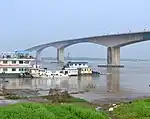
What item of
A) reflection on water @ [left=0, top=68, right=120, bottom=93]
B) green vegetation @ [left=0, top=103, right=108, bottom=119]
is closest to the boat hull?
reflection on water @ [left=0, top=68, right=120, bottom=93]

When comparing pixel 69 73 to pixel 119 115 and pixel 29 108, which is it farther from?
pixel 29 108

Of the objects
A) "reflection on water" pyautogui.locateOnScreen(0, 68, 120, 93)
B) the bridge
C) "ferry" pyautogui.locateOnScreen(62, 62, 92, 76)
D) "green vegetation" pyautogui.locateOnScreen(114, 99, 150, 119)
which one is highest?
the bridge

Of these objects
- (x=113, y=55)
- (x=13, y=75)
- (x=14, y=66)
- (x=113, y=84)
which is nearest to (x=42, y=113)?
(x=113, y=84)

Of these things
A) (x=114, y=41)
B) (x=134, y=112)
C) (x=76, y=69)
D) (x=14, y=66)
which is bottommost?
(x=134, y=112)

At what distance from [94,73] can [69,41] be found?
157 feet

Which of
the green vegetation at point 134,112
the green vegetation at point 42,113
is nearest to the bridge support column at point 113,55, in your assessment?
the green vegetation at point 134,112

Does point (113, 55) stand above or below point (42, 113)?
above

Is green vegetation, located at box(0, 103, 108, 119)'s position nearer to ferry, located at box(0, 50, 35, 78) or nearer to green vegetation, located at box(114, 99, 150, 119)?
green vegetation, located at box(114, 99, 150, 119)

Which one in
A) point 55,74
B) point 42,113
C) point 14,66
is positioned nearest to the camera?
point 42,113

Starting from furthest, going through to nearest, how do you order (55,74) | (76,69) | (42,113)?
(76,69)
(55,74)
(42,113)

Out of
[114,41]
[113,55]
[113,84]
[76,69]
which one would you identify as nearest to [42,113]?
[113,84]

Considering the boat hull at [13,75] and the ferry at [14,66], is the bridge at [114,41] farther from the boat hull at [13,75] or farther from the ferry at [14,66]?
the boat hull at [13,75]

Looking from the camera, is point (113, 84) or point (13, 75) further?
point (13, 75)

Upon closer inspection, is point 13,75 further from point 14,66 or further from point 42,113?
Answer: point 42,113
